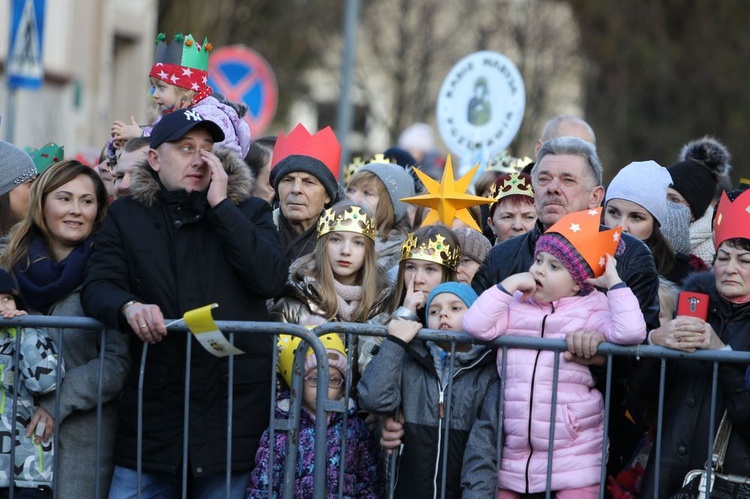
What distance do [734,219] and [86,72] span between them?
18522 millimetres

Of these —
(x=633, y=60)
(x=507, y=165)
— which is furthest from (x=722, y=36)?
(x=507, y=165)

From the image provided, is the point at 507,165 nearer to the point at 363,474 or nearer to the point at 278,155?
the point at 278,155

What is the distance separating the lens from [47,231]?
23.2ft

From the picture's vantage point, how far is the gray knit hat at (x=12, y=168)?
7.59m

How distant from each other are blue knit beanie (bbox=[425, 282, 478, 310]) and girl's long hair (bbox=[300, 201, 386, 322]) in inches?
21.0

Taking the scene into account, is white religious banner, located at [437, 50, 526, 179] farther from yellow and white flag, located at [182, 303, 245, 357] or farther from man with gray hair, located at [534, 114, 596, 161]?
Answer: yellow and white flag, located at [182, 303, 245, 357]

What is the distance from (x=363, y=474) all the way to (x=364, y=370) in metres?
0.50

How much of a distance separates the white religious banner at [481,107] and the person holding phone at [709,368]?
470 cm

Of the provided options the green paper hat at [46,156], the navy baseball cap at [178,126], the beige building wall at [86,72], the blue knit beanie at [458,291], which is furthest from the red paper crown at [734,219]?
the beige building wall at [86,72]

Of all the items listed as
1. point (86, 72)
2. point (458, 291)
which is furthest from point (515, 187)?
point (86, 72)

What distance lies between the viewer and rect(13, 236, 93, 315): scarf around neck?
6871 mm

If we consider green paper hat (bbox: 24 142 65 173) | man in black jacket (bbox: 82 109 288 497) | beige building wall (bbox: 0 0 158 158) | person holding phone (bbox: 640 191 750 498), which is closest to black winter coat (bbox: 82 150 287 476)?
man in black jacket (bbox: 82 109 288 497)

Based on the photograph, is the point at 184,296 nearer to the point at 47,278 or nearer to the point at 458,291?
the point at 47,278

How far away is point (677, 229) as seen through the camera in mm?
8250
